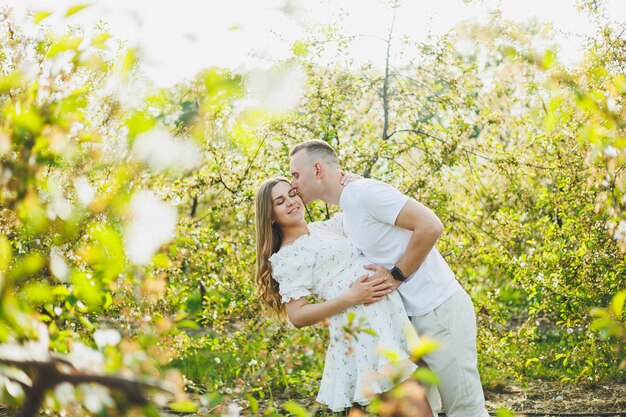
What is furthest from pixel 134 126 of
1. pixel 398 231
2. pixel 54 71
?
pixel 398 231

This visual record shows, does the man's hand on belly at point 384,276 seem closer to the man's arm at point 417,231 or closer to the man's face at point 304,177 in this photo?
the man's arm at point 417,231

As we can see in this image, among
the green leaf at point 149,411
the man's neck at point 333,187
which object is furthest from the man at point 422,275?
the green leaf at point 149,411

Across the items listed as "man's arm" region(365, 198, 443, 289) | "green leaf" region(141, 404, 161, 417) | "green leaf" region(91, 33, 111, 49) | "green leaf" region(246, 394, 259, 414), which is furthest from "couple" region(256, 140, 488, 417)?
"green leaf" region(141, 404, 161, 417)

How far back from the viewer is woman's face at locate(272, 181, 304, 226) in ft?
10.7

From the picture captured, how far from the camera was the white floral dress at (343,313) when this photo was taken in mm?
2953

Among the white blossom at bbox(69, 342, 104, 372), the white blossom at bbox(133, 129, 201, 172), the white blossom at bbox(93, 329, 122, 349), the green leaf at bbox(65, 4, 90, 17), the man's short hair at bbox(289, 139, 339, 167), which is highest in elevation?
the green leaf at bbox(65, 4, 90, 17)

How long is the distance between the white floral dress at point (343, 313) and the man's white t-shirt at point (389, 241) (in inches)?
2.9

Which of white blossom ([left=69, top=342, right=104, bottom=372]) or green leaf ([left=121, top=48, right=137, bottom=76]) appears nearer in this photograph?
white blossom ([left=69, top=342, right=104, bottom=372])

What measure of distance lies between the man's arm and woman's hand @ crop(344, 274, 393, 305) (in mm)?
48

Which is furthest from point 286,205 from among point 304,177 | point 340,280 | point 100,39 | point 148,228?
point 148,228

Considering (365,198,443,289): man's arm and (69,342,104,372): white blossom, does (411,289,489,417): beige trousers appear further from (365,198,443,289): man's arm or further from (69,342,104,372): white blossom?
(69,342,104,372): white blossom

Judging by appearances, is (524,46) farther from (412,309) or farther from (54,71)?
(54,71)

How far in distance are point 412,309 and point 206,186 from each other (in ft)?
8.86

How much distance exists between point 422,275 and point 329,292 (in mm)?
427
